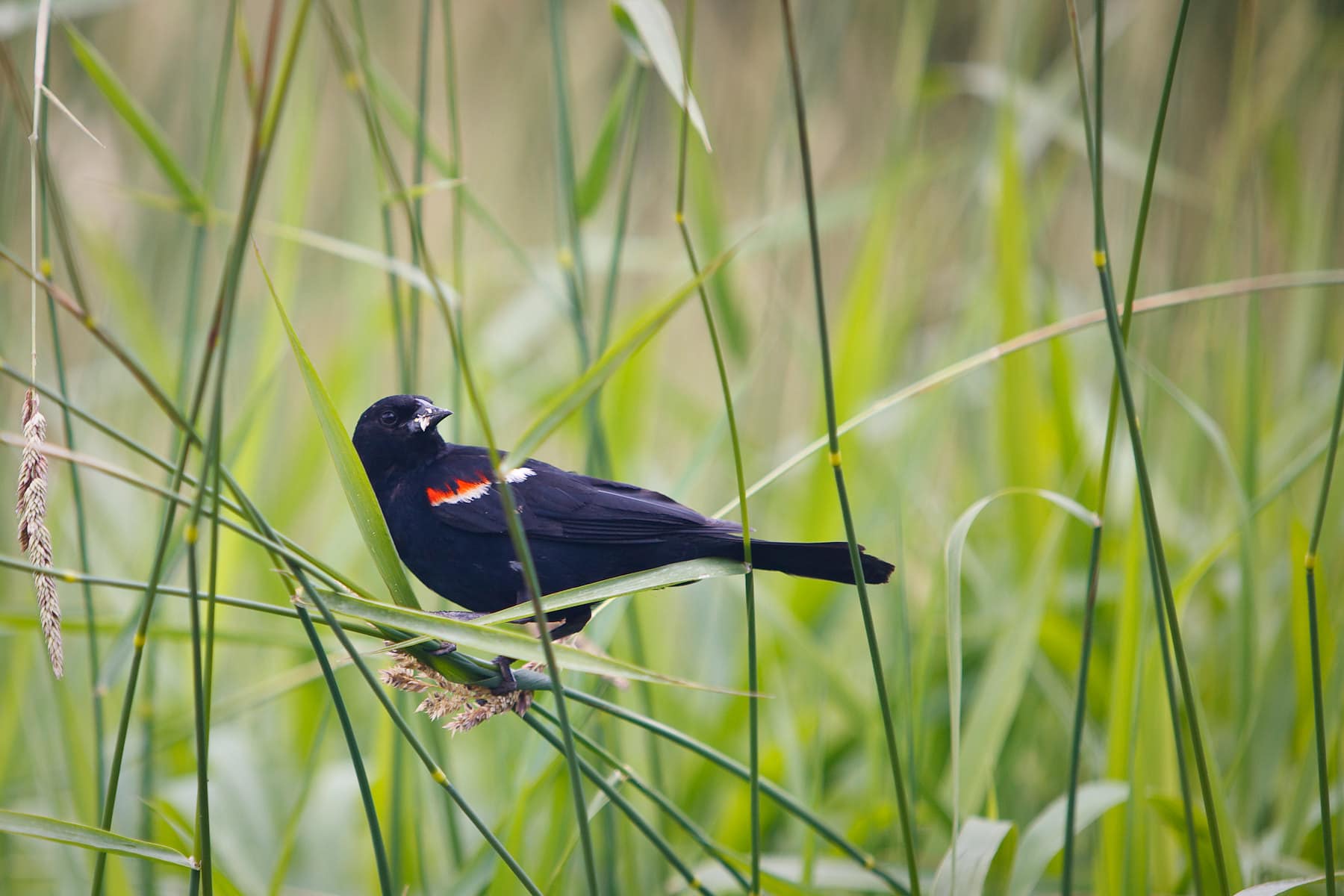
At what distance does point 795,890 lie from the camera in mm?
1550

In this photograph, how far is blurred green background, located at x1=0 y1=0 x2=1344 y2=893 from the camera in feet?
5.58

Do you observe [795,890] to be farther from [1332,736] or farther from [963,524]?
[1332,736]

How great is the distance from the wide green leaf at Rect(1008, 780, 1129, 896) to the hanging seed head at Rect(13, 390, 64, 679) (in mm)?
1281

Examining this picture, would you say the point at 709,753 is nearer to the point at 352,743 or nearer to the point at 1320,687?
the point at 352,743

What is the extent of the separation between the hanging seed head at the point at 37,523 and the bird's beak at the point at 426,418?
314 millimetres

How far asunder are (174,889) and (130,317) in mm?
1354

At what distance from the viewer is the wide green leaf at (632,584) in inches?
30.4

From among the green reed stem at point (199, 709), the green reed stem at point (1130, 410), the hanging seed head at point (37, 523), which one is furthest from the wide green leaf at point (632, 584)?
the green reed stem at point (1130, 410)

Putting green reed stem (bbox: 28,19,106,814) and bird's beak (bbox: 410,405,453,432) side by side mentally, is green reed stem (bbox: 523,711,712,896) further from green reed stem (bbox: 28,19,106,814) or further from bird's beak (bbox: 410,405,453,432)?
green reed stem (bbox: 28,19,106,814)

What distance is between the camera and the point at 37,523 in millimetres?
768

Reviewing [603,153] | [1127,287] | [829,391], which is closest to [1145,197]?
[1127,287]

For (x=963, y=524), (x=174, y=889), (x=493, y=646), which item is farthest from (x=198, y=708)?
(x=174, y=889)

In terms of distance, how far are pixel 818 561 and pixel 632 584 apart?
7.7 inches

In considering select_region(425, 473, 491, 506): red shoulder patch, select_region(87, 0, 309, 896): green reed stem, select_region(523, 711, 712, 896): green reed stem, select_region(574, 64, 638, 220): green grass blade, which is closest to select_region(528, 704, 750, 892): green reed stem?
select_region(523, 711, 712, 896): green reed stem
